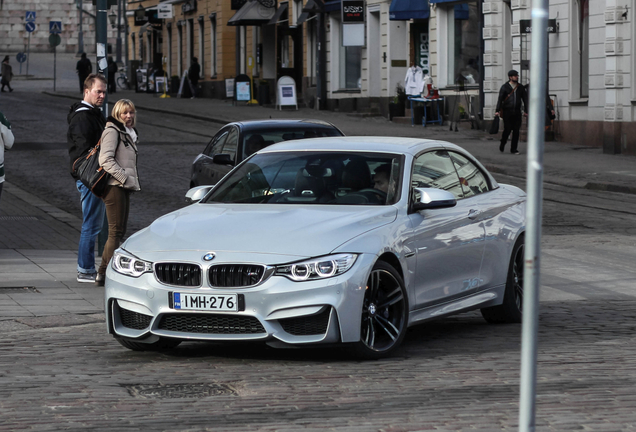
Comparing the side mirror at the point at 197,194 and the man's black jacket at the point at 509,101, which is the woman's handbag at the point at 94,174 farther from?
the man's black jacket at the point at 509,101

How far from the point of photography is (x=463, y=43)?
34281 millimetres

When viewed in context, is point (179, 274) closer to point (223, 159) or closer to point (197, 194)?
point (197, 194)

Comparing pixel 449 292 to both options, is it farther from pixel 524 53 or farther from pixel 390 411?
pixel 524 53

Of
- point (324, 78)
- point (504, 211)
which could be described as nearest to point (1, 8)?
point (324, 78)

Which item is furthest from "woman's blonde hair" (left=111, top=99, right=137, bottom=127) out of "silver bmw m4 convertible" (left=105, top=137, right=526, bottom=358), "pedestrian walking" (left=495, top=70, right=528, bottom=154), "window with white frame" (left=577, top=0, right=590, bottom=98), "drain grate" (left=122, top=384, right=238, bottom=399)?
"window with white frame" (left=577, top=0, right=590, bottom=98)

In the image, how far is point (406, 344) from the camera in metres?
7.96

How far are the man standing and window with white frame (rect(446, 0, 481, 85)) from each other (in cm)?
2339

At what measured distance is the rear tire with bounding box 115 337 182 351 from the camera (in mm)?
7531

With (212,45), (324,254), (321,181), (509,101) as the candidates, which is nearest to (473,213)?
(321,181)

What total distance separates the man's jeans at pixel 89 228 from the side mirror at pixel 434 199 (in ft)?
12.8

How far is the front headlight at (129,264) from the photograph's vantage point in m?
Answer: 7.22

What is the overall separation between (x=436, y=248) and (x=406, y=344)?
2.22 ft

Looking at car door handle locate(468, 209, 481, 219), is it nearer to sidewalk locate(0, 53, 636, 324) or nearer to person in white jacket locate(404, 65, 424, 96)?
sidewalk locate(0, 53, 636, 324)

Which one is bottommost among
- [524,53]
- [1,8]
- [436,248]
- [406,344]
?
[406,344]
